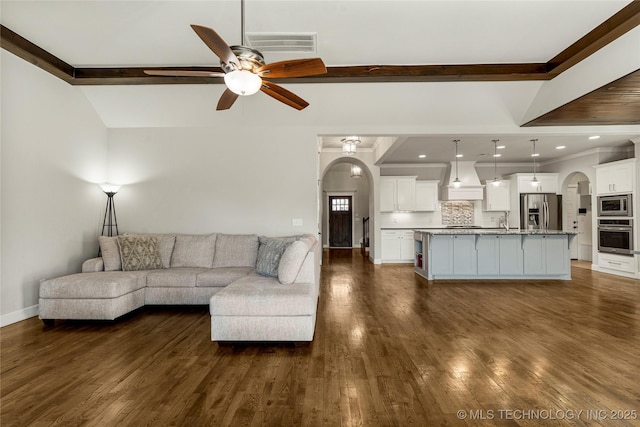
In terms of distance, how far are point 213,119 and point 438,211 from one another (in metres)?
6.43

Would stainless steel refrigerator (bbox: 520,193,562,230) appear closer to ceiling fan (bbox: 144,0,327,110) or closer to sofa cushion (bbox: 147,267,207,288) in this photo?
ceiling fan (bbox: 144,0,327,110)

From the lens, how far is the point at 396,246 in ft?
26.6

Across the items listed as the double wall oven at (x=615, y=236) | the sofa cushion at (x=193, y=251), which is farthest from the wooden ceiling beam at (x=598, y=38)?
the sofa cushion at (x=193, y=251)

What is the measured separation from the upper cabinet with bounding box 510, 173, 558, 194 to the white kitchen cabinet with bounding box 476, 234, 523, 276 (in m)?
3.01

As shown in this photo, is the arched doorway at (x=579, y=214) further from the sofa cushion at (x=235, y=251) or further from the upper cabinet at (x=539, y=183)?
the sofa cushion at (x=235, y=251)

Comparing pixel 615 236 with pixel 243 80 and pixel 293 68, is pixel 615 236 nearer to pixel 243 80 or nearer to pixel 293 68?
pixel 293 68

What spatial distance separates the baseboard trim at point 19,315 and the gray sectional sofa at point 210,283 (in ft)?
1.21

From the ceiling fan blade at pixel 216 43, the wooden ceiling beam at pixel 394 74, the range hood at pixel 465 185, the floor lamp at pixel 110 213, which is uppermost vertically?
the wooden ceiling beam at pixel 394 74

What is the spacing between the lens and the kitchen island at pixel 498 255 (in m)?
5.79

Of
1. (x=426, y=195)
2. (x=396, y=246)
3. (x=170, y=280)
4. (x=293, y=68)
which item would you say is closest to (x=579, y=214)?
(x=426, y=195)

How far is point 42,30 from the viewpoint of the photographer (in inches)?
128

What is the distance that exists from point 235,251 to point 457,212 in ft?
21.9

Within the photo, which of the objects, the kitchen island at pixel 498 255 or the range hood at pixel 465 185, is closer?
the kitchen island at pixel 498 255

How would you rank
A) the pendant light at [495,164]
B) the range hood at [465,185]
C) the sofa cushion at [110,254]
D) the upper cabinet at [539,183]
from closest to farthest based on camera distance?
1. the sofa cushion at [110,254]
2. the pendant light at [495,164]
3. the range hood at [465,185]
4. the upper cabinet at [539,183]
